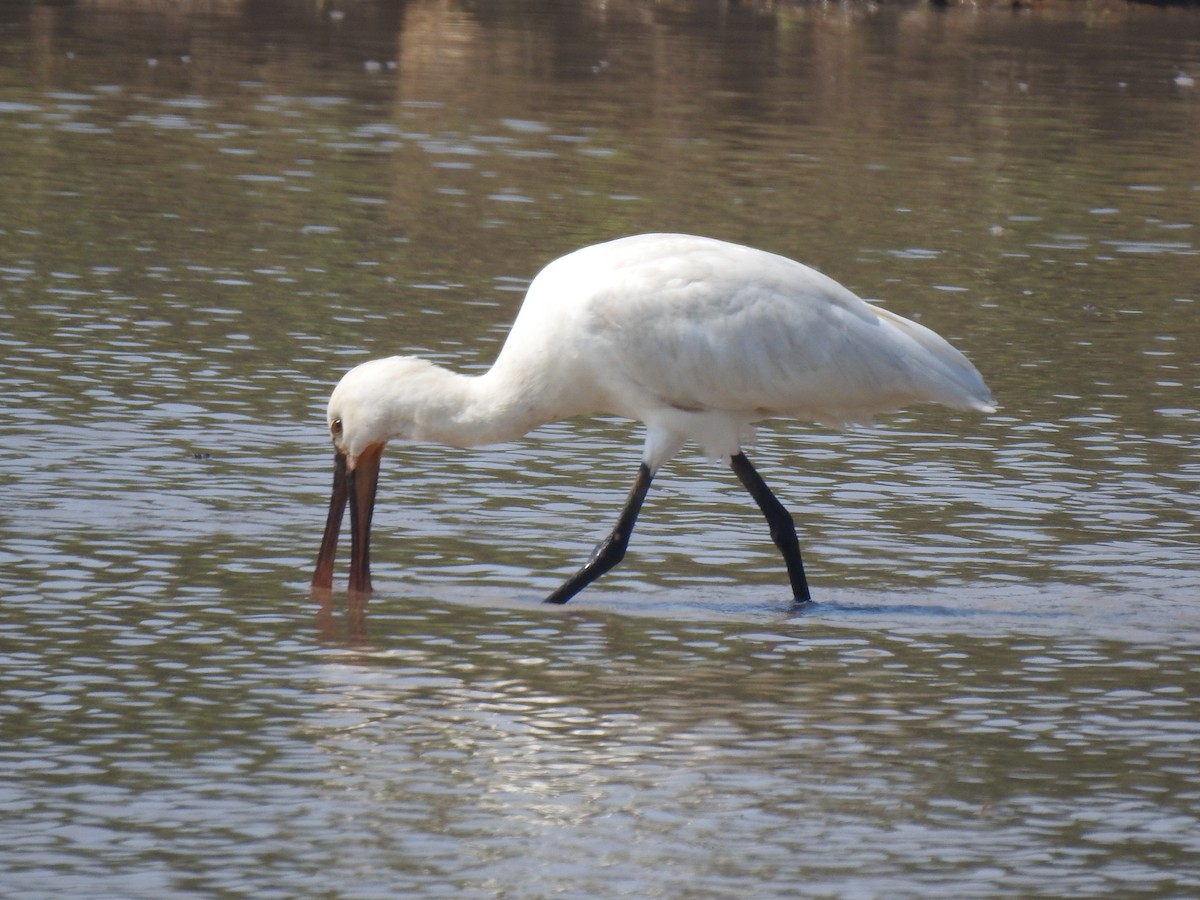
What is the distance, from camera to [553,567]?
9.49 metres

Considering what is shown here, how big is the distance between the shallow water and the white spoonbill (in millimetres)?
403

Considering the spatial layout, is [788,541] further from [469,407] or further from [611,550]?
[469,407]

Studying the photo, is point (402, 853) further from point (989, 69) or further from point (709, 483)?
point (989, 69)

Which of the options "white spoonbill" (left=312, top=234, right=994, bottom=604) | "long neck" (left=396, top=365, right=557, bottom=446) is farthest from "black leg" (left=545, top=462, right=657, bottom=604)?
"long neck" (left=396, top=365, right=557, bottom=446)

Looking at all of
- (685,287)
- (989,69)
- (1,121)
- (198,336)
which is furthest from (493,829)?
(989,69)

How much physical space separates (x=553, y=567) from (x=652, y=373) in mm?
918

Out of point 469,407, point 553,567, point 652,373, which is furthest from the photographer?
point 553,567

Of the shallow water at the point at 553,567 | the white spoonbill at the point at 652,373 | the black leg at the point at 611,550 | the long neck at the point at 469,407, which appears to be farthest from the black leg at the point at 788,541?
the long neck at the point at 469,407

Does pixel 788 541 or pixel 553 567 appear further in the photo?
pixel 553 567

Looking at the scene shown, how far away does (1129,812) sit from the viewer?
6.87 metres

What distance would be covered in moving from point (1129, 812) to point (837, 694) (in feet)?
4.37

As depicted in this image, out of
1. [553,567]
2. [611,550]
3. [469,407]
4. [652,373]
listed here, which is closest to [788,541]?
[611,550]

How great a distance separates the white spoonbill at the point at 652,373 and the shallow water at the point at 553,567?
1.32 ft

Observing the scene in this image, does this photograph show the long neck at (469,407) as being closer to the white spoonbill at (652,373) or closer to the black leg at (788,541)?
the white spoonbill at (652,373)
